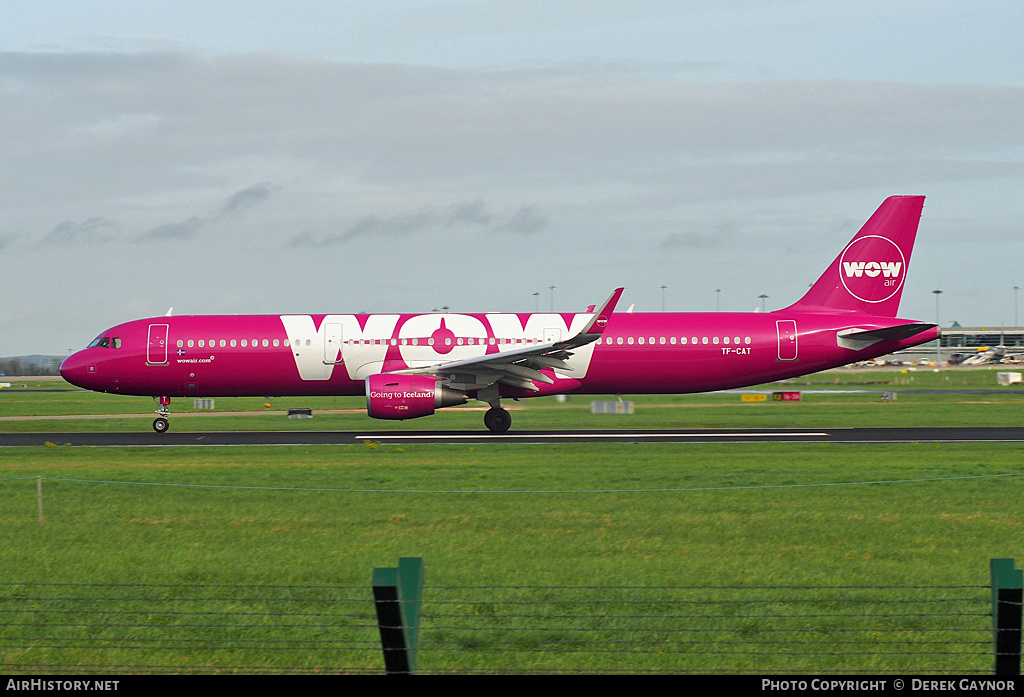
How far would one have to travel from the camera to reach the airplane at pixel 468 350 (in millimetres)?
36531

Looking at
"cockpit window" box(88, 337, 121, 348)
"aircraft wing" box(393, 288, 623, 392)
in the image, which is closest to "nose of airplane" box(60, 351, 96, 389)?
"cockpit window" box(88, 337, 121, 348)

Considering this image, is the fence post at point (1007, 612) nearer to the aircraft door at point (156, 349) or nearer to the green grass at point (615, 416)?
the green grass at point (615, 416)

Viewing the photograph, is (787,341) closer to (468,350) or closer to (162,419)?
(468,350)

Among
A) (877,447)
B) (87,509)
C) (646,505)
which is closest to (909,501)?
(646,505)

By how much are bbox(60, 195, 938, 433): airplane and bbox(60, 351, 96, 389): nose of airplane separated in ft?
0.12

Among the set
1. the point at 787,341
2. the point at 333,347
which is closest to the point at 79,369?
the point at 333,347

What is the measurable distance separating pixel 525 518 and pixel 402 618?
9.87m

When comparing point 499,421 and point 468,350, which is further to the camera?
point 468,350

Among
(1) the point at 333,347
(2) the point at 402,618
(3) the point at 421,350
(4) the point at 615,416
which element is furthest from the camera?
(4) the point at 615,416

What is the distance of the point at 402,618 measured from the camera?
6.59 meters

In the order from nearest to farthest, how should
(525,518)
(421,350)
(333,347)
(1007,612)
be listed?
(1007,612) → (525,518) → (333,347) → (421,350)

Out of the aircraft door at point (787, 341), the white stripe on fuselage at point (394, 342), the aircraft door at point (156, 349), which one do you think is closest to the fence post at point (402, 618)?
the white stripe on fuselage at point (394, 342)

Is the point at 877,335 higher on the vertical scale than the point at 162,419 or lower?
higher

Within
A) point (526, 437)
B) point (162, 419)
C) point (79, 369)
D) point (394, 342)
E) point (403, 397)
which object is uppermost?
point (394, 342)
